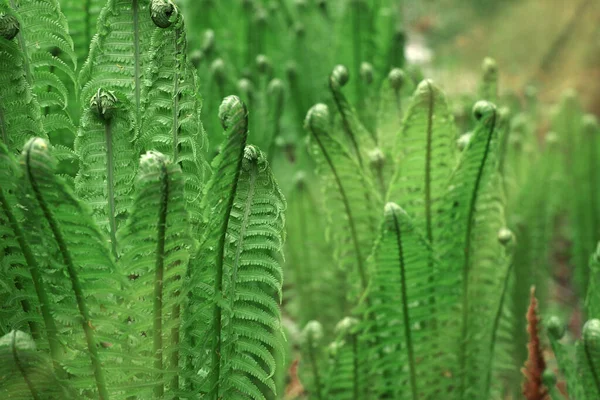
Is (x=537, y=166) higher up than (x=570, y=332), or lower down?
higher up

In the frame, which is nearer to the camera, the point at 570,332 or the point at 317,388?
the point at 317,388

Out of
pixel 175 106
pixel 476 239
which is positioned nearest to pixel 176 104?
pixel 175 106

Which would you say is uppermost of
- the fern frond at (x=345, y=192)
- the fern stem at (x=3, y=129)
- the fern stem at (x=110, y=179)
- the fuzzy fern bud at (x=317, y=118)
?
the fuzzy fern bud at (x=317, y=118)

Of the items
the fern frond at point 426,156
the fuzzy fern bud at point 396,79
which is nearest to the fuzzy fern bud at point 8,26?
the fern frond at point 426,156

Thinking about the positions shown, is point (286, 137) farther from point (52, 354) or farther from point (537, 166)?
point (52, 354)

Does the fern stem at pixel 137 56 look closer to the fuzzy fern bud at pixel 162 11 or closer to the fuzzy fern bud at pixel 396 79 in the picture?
the fuzzy fern bud at pixel 162 11

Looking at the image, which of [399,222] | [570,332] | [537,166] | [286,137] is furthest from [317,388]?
[570,332]

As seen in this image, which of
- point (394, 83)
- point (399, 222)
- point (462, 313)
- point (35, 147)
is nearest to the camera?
point (35, 147)

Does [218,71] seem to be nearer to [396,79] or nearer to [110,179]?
[396,79]

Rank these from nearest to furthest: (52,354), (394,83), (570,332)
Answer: (52,354) → (394,83) → (570,332)
